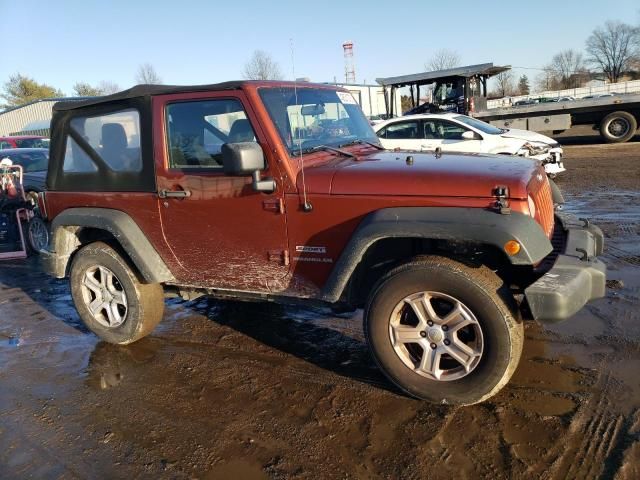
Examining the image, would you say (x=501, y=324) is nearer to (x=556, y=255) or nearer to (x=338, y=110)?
(x=556, y=255)

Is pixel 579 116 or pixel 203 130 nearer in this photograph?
pixel 203 130

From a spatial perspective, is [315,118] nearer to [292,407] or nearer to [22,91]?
[292,407]

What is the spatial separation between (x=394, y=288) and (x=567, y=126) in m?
15.8

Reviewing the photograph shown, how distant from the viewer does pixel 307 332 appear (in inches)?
174

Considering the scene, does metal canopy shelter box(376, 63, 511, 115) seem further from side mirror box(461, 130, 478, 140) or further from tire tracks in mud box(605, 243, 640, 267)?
tire tracks in mud box(605, 243, 640, 267)

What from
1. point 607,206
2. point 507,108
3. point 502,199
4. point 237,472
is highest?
point 507,108

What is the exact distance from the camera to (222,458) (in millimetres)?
2797

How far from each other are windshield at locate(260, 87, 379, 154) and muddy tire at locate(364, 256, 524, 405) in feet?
3.98

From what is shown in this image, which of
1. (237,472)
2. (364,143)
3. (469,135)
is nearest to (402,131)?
(469,135)

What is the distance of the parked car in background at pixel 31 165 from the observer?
8.92 metres

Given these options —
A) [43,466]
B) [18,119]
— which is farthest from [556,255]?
[18,119]

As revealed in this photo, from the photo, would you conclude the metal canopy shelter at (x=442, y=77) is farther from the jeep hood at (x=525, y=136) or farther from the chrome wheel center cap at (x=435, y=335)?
the chrome wheel center cap at (x=435, y=335)

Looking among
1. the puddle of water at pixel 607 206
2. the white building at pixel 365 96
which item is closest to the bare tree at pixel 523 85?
the white building at pixel 365 96

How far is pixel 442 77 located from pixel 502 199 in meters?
13.3
